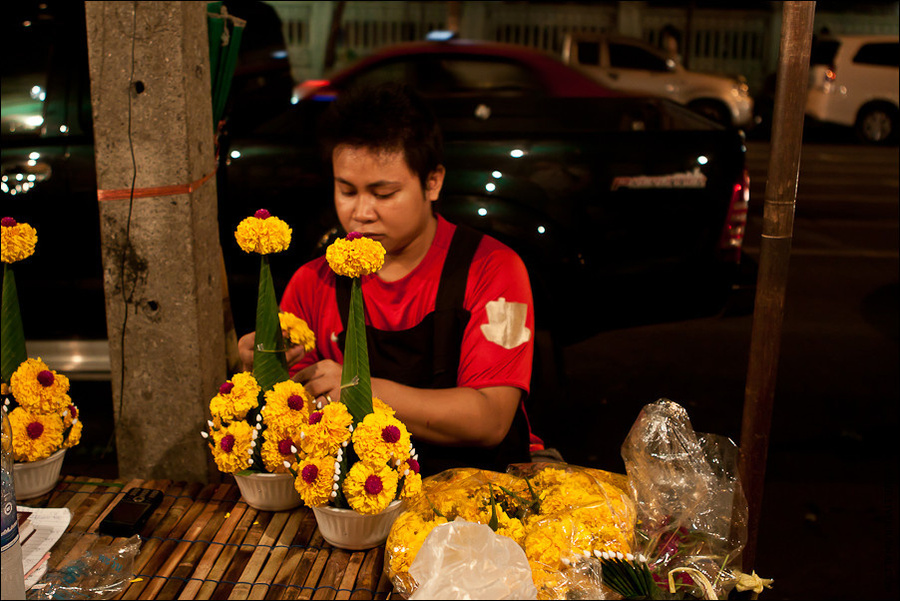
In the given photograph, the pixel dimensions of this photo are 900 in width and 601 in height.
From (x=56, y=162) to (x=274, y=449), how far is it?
331cm

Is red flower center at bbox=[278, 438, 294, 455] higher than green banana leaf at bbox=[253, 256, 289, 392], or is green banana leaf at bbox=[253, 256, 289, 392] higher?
green banana leaf at bbox=[253, 256, 289, 392]

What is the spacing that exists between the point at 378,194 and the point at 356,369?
701 mm

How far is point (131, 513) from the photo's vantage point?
6.05ft

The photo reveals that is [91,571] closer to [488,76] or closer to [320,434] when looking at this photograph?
[320,434]

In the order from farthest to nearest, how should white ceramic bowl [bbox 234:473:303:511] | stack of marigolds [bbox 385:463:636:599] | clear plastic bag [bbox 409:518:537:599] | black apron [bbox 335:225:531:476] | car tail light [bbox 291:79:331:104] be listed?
car tail light [bbox 291:79:331:104] < black apron [bbox 335:225:531:476] < white ceramic bowl [bbox 234:473:303:511] < stack of marigolds [bbox 385:463:636:599] < clear plastic bag [bbox 409:518:537:599]

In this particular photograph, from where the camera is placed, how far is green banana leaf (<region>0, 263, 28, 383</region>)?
6.40 ft

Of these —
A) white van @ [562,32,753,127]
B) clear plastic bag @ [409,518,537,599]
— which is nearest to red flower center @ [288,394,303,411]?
clear plastic bag @ [409,518,537,599]

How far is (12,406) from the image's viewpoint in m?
2.18

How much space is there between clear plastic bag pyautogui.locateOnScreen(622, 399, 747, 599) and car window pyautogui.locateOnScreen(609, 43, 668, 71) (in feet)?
44.8

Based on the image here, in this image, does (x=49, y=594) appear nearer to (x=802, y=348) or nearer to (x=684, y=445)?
(x=684, y=445)

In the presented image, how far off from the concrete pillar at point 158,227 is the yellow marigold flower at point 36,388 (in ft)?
0.73

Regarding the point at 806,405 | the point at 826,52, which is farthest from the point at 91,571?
the point at 826,52

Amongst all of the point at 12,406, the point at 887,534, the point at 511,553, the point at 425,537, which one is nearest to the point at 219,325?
the point at 12,406

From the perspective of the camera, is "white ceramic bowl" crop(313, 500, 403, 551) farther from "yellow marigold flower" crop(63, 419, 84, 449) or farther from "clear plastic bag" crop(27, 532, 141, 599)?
"yellow marigold flower" crop(63, 419, 84, 449)
